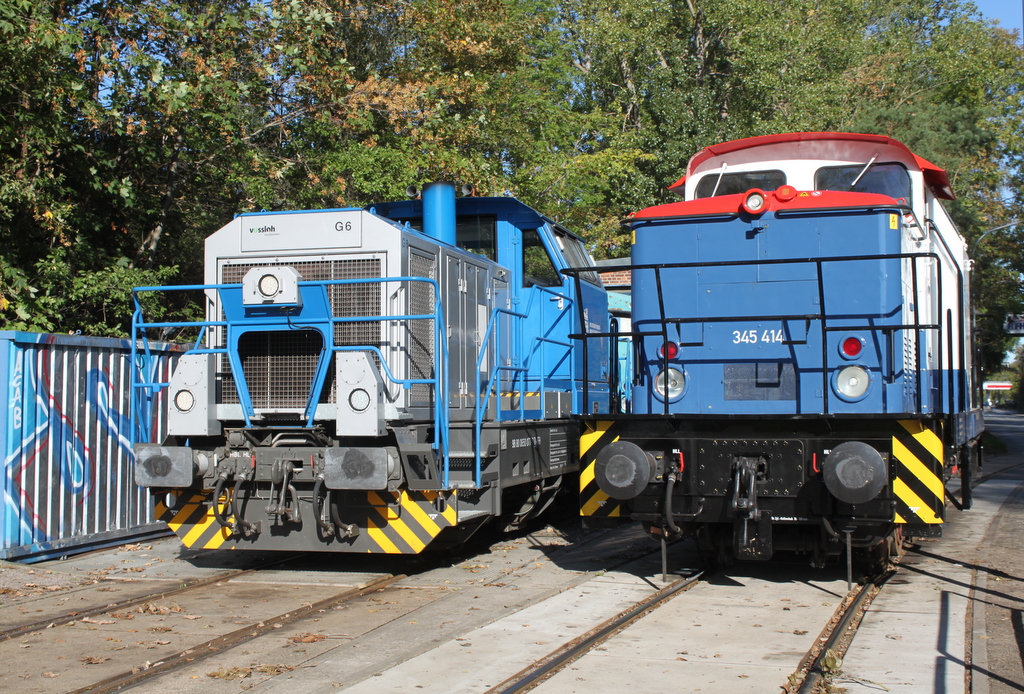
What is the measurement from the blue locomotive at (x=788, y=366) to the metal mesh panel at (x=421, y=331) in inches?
59.8

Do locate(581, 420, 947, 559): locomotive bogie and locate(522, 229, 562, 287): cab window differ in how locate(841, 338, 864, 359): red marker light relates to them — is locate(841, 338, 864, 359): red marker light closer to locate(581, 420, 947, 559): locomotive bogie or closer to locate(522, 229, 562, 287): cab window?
locate(581, 420, 947, 559): locomotive bogie

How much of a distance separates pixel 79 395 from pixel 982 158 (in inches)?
1442

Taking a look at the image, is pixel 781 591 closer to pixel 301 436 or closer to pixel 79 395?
pixel 301 436

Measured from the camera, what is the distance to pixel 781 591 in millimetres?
7047

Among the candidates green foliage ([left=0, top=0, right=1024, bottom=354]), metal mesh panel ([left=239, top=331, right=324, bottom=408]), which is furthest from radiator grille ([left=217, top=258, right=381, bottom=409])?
green foliage ([left=0, top=0, right=1024, bottom=354])

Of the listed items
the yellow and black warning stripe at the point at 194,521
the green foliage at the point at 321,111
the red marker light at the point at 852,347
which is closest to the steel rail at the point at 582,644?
the red marker light at the point at 852,347

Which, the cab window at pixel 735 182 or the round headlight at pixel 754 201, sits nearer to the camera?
the round headlight at pixel 754 201

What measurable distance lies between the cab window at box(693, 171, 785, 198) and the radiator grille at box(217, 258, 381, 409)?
312cm

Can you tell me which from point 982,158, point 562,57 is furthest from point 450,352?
point 982,158

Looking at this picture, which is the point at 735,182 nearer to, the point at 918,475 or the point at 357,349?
the point at 918,475

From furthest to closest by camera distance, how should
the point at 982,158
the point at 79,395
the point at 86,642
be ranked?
1. the point at 982,158
2. the point at 79,395
3. the point at 86,642

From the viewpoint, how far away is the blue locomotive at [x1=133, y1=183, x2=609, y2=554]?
22.7 feet

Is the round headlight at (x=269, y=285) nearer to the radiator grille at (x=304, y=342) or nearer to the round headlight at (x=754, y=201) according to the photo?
the radiator grille at (x=304, y=342)

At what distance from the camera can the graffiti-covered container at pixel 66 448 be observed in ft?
26.9
